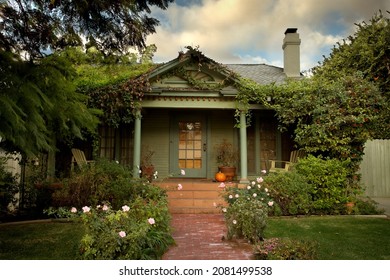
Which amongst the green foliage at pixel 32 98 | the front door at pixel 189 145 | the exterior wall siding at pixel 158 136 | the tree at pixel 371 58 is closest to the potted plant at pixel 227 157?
the front door at pixel 189 145

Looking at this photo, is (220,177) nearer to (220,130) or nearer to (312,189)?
(220,130)

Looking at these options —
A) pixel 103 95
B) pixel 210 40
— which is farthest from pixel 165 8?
pixel 103 95

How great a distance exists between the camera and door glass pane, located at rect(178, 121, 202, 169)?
895 centimetres

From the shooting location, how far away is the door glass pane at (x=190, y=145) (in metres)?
8.95

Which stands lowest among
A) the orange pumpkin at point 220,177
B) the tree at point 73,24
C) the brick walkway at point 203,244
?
the brick walkway at point 203,244

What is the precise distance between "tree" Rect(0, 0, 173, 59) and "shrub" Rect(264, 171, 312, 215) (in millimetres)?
3700

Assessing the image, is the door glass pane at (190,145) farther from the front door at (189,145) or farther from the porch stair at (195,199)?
the porch stair at (195,199)

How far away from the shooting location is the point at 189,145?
9.03 metres

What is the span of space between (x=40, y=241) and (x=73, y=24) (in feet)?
9.75

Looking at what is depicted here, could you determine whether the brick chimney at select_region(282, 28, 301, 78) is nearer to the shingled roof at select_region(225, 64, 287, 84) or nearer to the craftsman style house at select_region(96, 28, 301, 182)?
the shingled roof at select_region(225, 64, 287, 84)

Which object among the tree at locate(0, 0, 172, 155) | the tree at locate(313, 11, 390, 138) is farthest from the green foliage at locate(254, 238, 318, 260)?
the tree at locate(313, 11, 390, 138)

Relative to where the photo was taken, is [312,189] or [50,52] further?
[312,189]

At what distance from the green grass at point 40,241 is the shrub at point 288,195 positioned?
141 inches

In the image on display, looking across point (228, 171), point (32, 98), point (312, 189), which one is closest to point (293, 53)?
point (228, 171)
